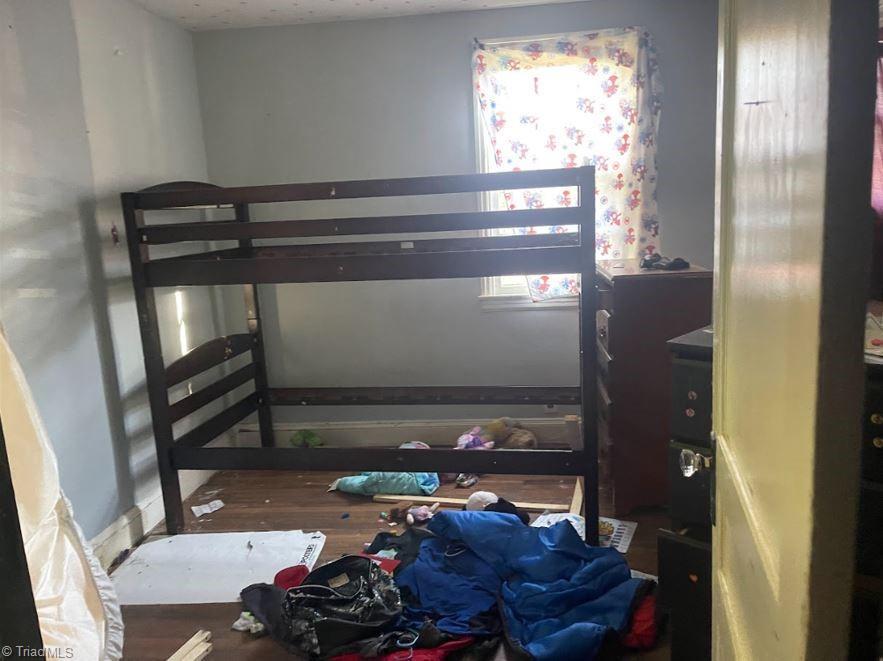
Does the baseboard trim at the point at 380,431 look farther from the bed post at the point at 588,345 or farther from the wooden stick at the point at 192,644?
the wooden stick at the point at 192,644

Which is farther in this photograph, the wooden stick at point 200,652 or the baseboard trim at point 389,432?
the baseboard trim at point 389,432

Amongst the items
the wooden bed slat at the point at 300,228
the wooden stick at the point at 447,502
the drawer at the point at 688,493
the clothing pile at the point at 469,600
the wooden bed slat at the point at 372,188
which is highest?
the wooden bed slat at the point at 372,188

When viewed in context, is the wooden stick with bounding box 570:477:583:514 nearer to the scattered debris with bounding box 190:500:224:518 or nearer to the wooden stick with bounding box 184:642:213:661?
the wooden stick with bounding box 184:642:213:661

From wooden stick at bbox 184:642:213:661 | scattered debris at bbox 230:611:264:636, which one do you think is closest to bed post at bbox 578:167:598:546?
scattered debris at bbox 230:611:264:636

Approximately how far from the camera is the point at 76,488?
2.32 metres

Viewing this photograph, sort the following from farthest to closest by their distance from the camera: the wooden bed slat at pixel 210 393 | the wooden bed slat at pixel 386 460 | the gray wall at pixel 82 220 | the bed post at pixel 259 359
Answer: the bed post at pixel 259 359
the wooden bed slat at pixel 210 393
the wooden bed slat at pixel 386 460
the gray wall at pixel 82 220

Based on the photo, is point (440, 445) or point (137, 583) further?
point (440, 445)

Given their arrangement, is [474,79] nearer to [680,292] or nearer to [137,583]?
[680,292]

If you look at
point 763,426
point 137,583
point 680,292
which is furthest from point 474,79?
point 763,426

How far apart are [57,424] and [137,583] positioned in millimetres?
638

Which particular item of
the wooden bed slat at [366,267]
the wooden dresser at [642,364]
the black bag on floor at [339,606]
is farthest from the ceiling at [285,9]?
the black bag on floor at [339,606]

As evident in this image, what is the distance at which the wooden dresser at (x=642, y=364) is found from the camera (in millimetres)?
2385

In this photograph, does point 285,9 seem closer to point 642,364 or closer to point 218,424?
point 218,424

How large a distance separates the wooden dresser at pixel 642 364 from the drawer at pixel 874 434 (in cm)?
137
